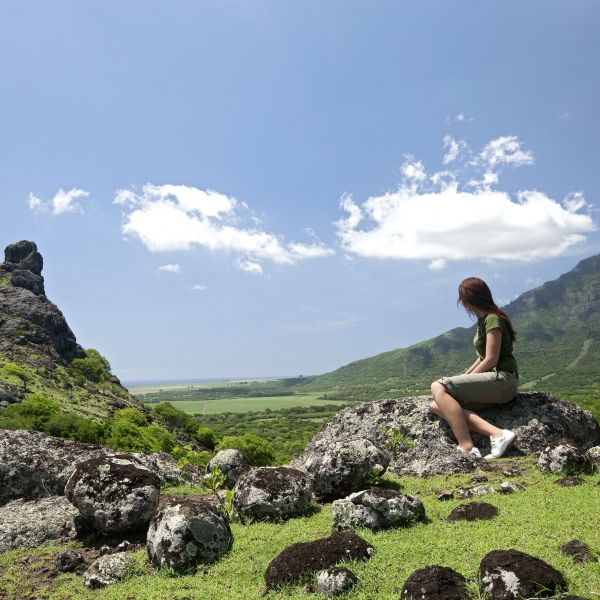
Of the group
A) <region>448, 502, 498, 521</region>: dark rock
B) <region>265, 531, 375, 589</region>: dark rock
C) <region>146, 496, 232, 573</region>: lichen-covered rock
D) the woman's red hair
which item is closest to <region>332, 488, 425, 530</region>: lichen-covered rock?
<region>448, 502, 498, 521</region>: dark rock

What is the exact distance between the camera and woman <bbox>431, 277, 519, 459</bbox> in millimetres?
10414

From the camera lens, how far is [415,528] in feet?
22.7

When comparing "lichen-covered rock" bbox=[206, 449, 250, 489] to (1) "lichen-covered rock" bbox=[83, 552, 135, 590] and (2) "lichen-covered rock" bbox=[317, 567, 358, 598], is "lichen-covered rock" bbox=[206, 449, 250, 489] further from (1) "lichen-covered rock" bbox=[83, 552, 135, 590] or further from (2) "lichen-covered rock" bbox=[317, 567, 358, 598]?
(2) "lichen-covered rock" bbox=[317, 567, 358, 598]

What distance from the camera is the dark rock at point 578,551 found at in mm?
4977

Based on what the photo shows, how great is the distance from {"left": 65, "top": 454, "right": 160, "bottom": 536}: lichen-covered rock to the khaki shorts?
7.37m

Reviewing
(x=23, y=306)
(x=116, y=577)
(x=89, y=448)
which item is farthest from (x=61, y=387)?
(x=116, y=577)

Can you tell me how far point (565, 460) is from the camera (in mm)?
8820

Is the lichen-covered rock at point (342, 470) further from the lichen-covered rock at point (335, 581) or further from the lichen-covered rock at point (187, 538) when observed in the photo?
the lichen-covered rock at point (335, 581)

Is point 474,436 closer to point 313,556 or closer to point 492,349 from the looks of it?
point 492,349

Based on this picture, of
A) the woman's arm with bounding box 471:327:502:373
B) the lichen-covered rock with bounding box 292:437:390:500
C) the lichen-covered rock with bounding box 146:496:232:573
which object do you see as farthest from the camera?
the woman's arm with bounding box 471:327:502:373

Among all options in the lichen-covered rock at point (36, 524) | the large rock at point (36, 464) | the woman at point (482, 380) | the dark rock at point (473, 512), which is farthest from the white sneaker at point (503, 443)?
the lichen-covered rock at point (36, 524)

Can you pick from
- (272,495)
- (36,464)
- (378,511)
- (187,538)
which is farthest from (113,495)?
(378,511)

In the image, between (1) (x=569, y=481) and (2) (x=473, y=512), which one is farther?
(1) (x=569, y=481)

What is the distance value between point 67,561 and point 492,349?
9865mm
